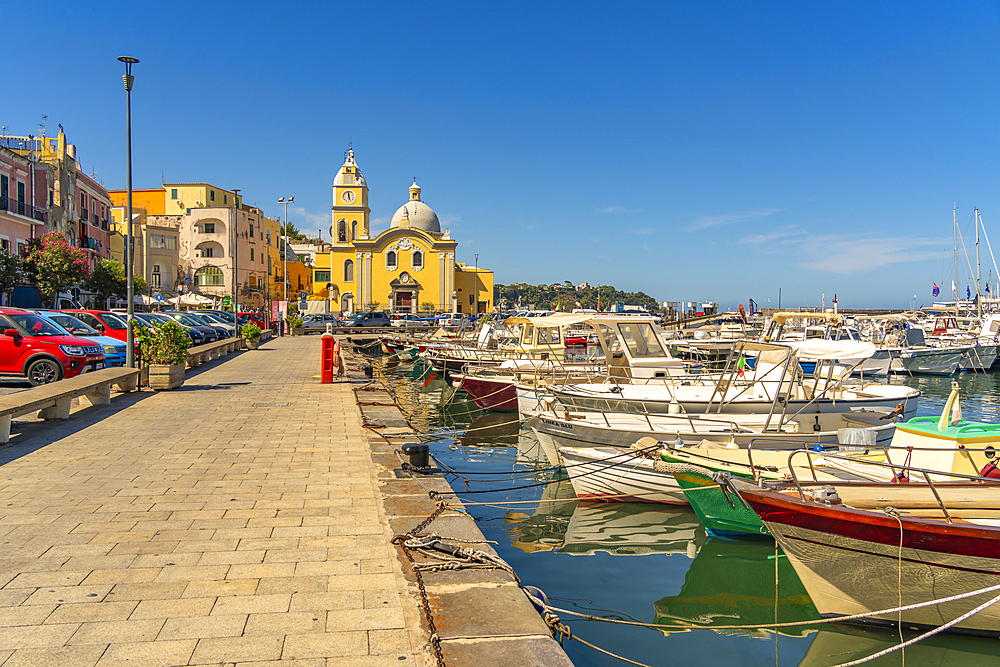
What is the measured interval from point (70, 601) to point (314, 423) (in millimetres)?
7308

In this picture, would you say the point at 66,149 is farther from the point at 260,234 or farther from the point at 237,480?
the point at 237,480

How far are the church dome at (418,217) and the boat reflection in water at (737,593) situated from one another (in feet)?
245

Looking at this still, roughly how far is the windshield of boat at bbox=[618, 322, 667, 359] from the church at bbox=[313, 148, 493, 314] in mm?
58204

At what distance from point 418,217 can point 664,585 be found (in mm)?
77128

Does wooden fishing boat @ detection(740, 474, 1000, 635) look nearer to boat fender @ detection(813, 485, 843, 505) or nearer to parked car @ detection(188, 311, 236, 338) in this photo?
boat fender @ detection(813, 485, 843, 505)

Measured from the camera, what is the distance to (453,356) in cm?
2384

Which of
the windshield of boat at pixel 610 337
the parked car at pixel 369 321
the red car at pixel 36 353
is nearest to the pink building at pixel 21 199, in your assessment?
the red car at pixel 36 353

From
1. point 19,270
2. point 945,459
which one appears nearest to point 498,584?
point 945,459

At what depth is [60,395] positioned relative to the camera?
34.5ft

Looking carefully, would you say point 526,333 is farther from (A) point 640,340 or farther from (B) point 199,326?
(B) point 199,326

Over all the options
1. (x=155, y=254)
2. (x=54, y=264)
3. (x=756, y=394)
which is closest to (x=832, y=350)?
(x=756, y=394)

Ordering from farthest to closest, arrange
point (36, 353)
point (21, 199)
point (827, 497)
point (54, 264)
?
point (21, 199)
point (54, 264)
point (36, 353)
point (827, 497)

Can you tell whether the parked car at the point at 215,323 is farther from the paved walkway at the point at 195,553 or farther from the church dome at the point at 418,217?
the church dome at the point at 418,217

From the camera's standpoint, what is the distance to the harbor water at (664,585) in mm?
5922
